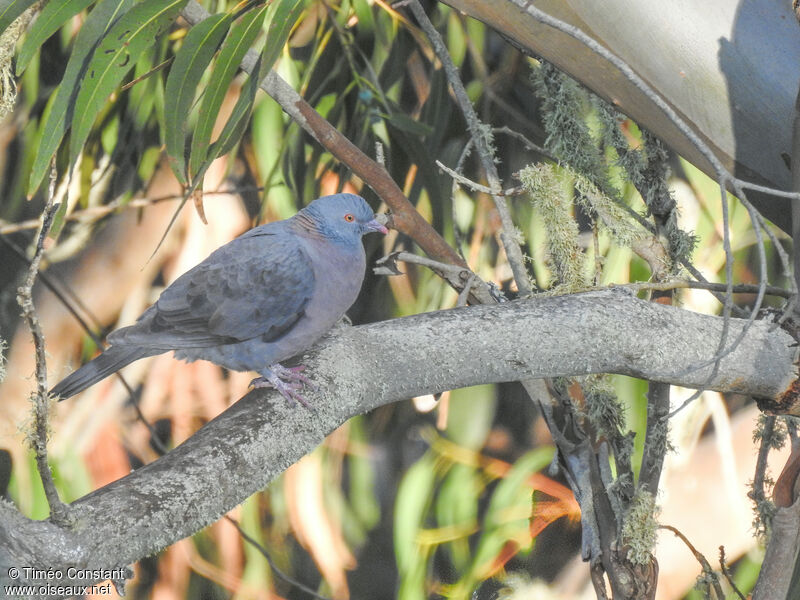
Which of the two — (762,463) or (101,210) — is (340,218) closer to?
(762,463)

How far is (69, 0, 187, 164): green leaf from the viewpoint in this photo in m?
0.61

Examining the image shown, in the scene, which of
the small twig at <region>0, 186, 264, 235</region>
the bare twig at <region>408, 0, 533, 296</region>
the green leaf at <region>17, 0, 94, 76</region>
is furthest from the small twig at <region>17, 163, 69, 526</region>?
the small twig at <region>0, 186, 264, 235</region>

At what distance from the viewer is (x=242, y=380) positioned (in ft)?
5.45

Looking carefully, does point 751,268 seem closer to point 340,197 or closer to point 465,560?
point 465,560

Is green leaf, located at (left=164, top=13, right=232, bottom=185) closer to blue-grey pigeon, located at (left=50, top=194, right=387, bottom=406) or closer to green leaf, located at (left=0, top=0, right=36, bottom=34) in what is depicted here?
green leaf, located at (left=0, top=0, right=36, bottom=34)

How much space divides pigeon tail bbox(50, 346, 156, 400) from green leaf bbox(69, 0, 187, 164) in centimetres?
38

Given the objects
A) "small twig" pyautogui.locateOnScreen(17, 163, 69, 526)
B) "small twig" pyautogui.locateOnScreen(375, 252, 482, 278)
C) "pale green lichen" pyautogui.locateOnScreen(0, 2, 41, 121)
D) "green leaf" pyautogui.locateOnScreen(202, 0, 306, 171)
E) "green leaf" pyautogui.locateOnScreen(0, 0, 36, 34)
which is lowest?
"small twig" pyautogui.locateOnScreen(17, 163, 69, 526)

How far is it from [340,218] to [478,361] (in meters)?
0.39

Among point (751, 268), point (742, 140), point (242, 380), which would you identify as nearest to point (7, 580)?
point (742, 140)

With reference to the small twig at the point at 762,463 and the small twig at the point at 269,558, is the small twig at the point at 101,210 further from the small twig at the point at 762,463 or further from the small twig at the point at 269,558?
the small twig at the point at 762,463

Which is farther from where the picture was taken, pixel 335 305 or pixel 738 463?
pixel 738 463

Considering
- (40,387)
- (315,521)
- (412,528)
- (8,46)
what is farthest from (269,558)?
(40,387)

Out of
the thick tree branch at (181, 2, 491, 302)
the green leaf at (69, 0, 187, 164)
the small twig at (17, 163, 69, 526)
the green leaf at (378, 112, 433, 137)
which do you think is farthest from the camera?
the green leaf at (378, 112, 433, 137)

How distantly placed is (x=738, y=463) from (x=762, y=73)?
4.39 ft
